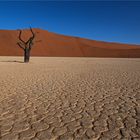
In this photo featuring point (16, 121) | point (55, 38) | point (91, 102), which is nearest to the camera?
point (16, 121)

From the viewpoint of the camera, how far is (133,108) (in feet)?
16.9

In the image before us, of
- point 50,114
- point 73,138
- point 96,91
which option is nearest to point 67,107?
point 50,114

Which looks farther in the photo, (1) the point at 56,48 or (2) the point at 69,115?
(1) the point at 56,48

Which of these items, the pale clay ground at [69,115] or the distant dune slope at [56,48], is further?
the distant dune slope at [56,48]

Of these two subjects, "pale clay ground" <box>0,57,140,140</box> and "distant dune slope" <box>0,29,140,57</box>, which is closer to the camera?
"pale clay ground" <box>0,57,140,140</box>

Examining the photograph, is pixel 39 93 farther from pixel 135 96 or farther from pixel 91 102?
pixel 135 96

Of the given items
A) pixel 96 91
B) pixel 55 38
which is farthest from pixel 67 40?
pixel 96 91

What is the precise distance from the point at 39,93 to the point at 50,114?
2.25 m

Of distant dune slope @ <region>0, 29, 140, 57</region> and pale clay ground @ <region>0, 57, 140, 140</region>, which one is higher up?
distant dune slope @ <region>0, 29, 140, 57</region>

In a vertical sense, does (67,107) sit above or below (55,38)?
below

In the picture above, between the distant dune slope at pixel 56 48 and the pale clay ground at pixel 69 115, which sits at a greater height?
the distant dune slope at pixel 56 48

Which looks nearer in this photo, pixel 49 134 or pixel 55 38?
pixel 49 134

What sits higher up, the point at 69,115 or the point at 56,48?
the point at 56,48

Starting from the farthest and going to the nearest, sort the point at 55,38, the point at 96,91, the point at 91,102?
the point at 55,38, the point at 96,91, the point at 91,102
